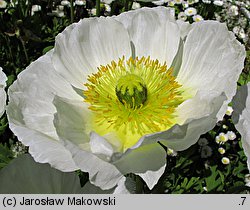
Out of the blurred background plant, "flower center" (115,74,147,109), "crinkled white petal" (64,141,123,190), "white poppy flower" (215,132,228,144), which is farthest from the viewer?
"white poppy flower" (215,132,228,144)

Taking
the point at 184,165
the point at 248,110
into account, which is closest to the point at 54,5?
the point at 184,165

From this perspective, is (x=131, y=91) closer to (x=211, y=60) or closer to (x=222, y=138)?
(x=211, y=60)

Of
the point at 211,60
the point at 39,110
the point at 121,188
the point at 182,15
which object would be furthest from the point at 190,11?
the point at 121,188

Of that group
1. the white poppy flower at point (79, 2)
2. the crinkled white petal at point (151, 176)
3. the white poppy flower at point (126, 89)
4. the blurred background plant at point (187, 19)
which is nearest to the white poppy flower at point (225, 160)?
the blurred background plant at point (187, 19)

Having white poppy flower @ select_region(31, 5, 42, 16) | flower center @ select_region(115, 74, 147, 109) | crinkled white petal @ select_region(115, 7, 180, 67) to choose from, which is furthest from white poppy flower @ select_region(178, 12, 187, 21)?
flower center @ select_region(115, 74, 147, 109)

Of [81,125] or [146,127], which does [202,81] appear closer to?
[146,127]

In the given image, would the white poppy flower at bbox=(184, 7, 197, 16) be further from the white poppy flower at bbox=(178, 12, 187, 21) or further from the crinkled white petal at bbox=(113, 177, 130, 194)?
the crinkled white petal at bbox=(113, 177, 130, 194)
